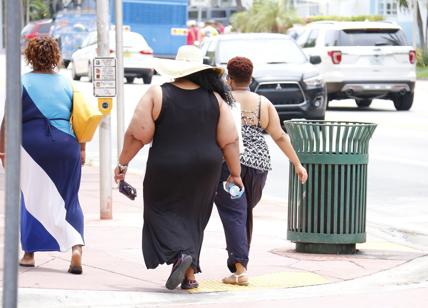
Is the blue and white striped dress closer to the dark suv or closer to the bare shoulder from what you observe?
the bare shoulder

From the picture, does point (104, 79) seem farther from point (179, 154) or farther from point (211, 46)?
point (211, 46)

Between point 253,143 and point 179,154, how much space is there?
110 centimetres

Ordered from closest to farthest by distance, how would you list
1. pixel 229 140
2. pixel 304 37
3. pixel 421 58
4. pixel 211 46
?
pixel 229 140 < pixel 211 46 < pixel 304 37 < pixel 421 58

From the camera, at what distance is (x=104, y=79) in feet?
36.2

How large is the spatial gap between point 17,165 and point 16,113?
21 cm

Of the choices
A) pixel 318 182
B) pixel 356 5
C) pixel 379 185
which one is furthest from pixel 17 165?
pixel 356 5

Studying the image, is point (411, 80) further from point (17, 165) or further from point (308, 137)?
point (17, 165)

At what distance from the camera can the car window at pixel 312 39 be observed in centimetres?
2733

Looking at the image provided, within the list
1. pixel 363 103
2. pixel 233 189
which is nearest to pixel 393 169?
pixel 233 189

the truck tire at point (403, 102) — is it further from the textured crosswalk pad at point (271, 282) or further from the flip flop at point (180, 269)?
the flip flop at point (180, 269)

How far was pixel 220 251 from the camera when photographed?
986cm

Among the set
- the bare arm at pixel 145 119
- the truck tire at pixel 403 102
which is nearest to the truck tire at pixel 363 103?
the truck tire at pixel 403 102

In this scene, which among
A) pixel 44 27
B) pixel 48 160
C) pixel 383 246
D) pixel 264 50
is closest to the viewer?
pixel 48 160

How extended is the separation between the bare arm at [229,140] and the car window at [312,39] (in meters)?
19.4
